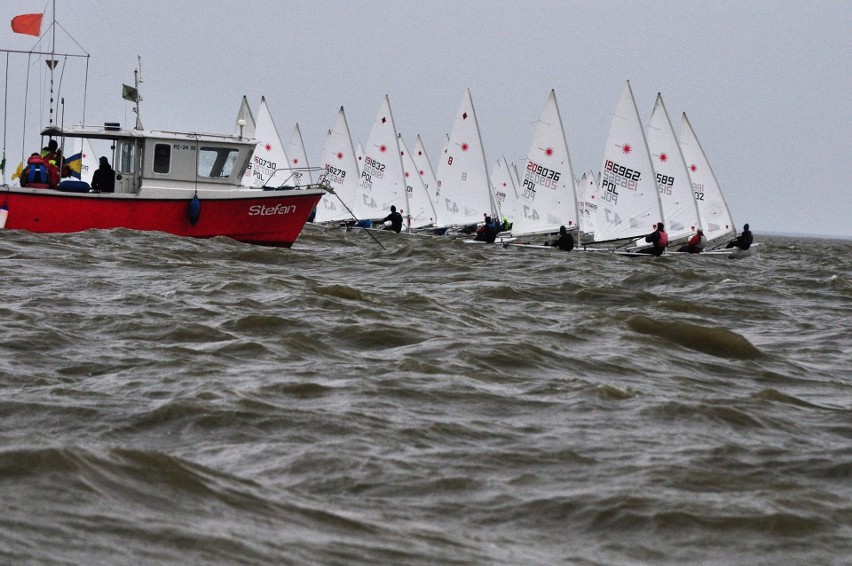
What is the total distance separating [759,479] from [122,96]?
19.1 meters

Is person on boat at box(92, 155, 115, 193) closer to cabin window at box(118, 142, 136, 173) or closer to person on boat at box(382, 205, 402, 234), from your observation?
cabin window at box(118, 142, 136, 173)

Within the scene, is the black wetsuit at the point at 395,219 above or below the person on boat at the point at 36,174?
below

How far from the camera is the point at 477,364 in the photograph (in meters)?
9.28

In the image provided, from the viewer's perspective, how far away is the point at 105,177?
21.8 m

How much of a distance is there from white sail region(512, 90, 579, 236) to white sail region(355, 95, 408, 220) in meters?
10.4

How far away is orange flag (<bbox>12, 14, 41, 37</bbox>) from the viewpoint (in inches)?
899

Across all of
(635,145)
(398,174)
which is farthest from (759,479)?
(398,174)

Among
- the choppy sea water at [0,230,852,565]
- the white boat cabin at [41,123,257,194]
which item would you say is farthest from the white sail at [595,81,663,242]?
the choppy sea water at [0,230,852,565]

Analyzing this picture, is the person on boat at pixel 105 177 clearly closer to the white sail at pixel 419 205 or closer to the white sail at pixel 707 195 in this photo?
the white sail at pixel 707 195

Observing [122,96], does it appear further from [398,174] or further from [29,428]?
[398,174]

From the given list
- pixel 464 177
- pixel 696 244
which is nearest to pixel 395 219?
pixel 464 177

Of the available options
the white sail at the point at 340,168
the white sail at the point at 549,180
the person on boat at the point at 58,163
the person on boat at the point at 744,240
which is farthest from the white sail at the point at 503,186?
the person on boat at the point at 58,163

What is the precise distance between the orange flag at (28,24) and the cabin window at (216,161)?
4.23 m

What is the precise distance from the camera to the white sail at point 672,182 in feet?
118
